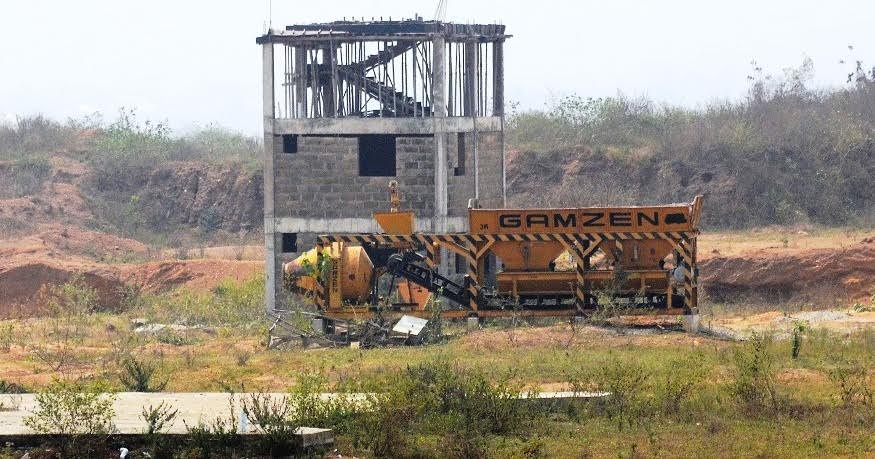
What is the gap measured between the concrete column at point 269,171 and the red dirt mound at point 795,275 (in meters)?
9.01

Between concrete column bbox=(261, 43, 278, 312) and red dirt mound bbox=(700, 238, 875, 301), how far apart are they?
29.6 feet

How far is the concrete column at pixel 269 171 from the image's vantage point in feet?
94.2

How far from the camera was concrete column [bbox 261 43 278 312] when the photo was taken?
94.2ft

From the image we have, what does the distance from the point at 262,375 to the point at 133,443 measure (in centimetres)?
626

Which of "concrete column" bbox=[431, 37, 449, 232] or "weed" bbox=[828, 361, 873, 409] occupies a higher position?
"concrete column" bbox=[431, 37, 449, 232]

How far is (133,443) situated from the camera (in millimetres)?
14445

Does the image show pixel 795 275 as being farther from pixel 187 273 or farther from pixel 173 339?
pixel 187 273

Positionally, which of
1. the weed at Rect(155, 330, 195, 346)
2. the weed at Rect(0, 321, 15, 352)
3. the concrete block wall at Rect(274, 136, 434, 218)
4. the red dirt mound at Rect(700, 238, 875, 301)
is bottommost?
the weed at Rect(155, 330, 195, 346)

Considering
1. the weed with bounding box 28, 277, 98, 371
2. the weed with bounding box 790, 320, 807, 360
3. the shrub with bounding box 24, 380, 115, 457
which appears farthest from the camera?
the weed with bounding box 28, 277, 98, 371

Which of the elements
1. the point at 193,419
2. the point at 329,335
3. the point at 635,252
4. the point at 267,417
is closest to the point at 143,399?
the point at 193,419

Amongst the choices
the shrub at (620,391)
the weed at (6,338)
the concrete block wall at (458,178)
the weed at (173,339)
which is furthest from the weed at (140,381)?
the concrete block wall at (458,178)

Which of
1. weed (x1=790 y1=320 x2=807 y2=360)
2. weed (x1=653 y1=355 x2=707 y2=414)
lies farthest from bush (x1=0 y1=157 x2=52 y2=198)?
weed (x1=653 y1=355 x2=707 y2=414)

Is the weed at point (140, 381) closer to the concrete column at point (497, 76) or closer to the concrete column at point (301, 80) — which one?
the concrete column at point (301, 80)

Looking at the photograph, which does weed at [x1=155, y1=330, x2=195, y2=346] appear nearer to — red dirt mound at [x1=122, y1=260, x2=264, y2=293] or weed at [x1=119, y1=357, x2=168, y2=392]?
weed at [x1=119, y1=357, x2=168, y2=392]
